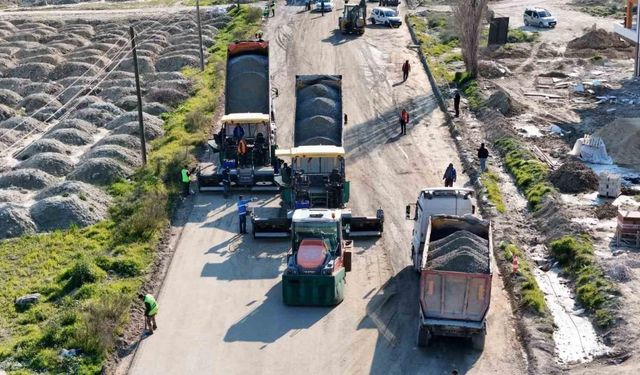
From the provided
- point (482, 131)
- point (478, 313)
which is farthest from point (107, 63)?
point (478, 313)

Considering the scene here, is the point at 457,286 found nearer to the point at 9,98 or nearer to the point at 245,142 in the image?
the point at 245,142

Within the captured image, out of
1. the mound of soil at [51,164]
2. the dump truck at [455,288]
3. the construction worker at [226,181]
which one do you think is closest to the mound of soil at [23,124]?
the mound of soil at [51,164]

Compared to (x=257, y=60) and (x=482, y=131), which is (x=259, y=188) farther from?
(x=482, y=131)

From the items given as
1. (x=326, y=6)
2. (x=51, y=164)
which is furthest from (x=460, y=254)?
(x=326, y=6)

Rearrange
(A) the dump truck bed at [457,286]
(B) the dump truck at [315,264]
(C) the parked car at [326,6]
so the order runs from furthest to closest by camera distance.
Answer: (C) the parked car at [326,6] < (B) the dump truck at [315,264] < (A) the dump truck bed at [457,286]

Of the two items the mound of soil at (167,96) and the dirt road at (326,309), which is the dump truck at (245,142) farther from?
the mound of soil at (167,96)

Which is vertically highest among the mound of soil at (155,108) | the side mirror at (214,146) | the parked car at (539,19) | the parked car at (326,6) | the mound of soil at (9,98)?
the parked car at (326,6)

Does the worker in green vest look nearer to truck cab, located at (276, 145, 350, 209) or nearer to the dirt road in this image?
the dirt road
